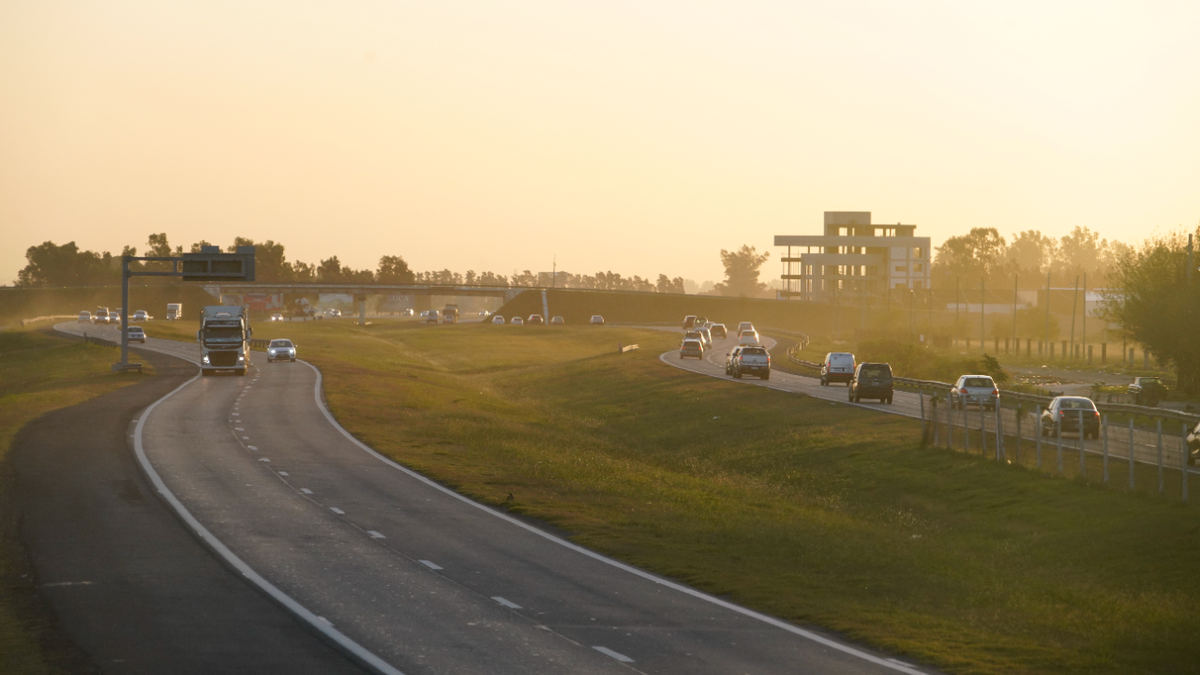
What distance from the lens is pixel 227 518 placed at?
2345 centimetres

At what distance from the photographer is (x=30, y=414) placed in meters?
43.0

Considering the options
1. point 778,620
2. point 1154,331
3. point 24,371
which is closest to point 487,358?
Answer: point 24,371

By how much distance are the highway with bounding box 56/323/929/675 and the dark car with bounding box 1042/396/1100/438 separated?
1360 centimetres

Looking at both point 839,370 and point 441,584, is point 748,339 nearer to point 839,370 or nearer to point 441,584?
point 839,370

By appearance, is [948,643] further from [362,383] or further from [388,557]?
[362,383]

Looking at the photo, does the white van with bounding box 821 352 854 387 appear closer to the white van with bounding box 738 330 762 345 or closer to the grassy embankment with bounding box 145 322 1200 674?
the grassy embankment with bounding box 145 322 1200 674

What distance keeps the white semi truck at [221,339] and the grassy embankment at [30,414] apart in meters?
4.00

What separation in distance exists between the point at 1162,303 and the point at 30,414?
222 ft

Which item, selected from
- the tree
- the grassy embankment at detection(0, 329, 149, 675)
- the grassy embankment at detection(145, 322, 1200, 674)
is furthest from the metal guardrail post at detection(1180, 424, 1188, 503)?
the tree

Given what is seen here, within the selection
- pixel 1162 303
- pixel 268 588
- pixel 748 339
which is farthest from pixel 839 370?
pixel 268 588

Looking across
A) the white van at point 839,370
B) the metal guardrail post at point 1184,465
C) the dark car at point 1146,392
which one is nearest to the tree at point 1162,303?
the dark car at point 1146,392

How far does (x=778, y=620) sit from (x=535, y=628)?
11.9 feet

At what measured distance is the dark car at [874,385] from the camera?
53625mm

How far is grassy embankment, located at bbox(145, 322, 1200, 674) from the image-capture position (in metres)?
16.2
